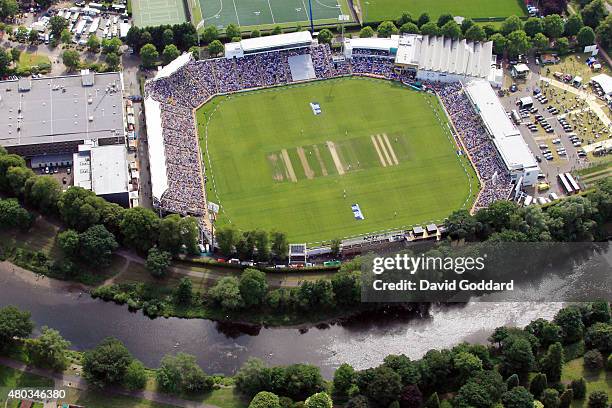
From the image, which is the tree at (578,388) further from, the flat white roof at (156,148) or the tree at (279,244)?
the flat white roof at (156,148)

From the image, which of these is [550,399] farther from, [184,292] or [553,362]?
[184,292]

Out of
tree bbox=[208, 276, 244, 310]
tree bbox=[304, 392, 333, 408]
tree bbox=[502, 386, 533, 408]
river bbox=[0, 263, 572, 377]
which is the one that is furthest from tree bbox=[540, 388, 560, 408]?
tree bbox=[208, 276, 244, 310]

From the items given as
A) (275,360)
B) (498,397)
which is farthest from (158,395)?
(498,397)

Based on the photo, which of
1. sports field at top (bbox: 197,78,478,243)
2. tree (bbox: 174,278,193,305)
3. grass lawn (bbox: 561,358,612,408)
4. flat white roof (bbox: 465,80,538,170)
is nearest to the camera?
grass lawn (bbox: 561,358,612,408)

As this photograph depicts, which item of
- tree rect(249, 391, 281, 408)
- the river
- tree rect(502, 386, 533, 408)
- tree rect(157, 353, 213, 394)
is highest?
the river

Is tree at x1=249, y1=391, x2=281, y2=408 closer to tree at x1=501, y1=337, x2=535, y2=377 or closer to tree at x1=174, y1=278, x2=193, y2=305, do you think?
tree at x1=174, y1=278, x2=193, y2=305

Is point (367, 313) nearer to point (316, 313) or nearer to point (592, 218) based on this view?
point (316, 313)
